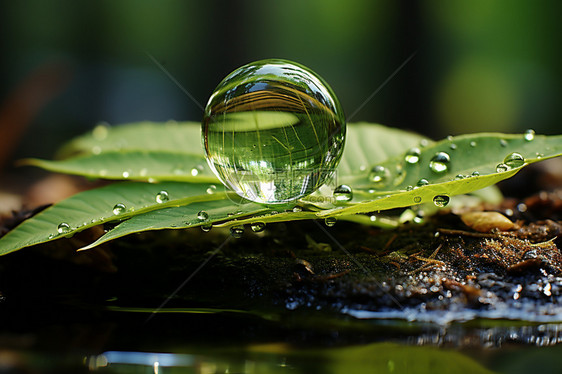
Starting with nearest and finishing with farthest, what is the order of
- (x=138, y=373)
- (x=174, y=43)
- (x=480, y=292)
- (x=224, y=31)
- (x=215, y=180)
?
1. (x=138, y=373)
2. (x=480, y=292)
3. (x=215, y=180)
4. (x=224, y=31)
5. (x=174, y=43)

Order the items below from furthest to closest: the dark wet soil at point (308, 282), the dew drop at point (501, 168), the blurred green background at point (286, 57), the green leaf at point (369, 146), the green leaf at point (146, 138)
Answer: the blurred green background at point (286, 57) < the green leaf at point (146, 138) < the green leaf at point (369, 146) < the dew drop at point (501, 168) < the dark wet soil at point (308, 282)

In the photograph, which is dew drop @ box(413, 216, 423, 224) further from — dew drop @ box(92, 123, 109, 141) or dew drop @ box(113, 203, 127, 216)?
dew drop @ box(92, 123, 109, 141)

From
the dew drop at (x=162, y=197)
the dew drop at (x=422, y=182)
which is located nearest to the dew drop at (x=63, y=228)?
the dew drop at (x=162, y=197)

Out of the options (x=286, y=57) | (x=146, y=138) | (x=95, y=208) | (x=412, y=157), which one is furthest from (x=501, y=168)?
(x=286, y=57)

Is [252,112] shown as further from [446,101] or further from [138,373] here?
[446,101]

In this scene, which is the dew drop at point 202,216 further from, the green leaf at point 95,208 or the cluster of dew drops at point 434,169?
the cluster of dew drops at point 434,169

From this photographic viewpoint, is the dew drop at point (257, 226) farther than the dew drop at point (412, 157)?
No

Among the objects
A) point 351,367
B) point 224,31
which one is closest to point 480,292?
point 351,367
